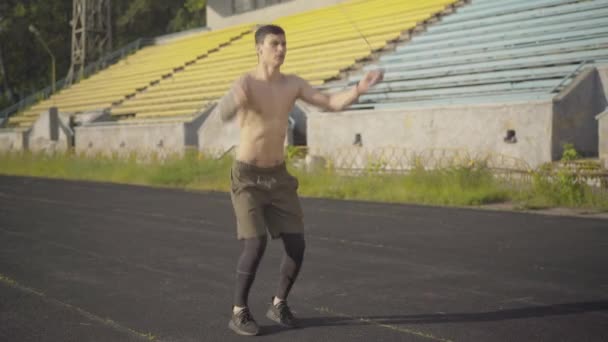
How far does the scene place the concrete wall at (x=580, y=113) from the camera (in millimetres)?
13485

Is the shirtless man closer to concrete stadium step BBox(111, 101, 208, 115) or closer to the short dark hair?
the short dark hair

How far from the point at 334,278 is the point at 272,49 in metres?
2.55

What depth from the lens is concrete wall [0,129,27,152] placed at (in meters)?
31.3

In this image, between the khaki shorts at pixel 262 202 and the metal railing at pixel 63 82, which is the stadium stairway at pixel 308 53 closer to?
the metal railing at pixel 63 82

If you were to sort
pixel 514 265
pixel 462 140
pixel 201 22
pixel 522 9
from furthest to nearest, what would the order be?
pixel 201 22, pixel 522 9, pixel 462 140, pixel 514 265

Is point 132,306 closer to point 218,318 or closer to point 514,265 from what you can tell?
point 218,318

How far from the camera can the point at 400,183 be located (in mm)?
13695

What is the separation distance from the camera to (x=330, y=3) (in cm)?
3272

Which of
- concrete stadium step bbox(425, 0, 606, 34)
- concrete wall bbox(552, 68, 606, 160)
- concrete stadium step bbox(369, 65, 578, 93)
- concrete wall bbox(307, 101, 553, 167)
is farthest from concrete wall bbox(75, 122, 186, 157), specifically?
concrete wall bbox(552, 68, 606, 160)

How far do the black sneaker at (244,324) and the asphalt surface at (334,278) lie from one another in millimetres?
55

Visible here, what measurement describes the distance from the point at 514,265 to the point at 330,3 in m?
27.5

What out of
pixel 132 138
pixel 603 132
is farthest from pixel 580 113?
pixel 132 138

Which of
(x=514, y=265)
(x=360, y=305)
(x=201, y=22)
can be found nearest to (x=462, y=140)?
(x=514, y=265)

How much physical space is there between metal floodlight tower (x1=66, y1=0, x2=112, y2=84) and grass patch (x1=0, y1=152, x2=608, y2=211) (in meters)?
19.4
